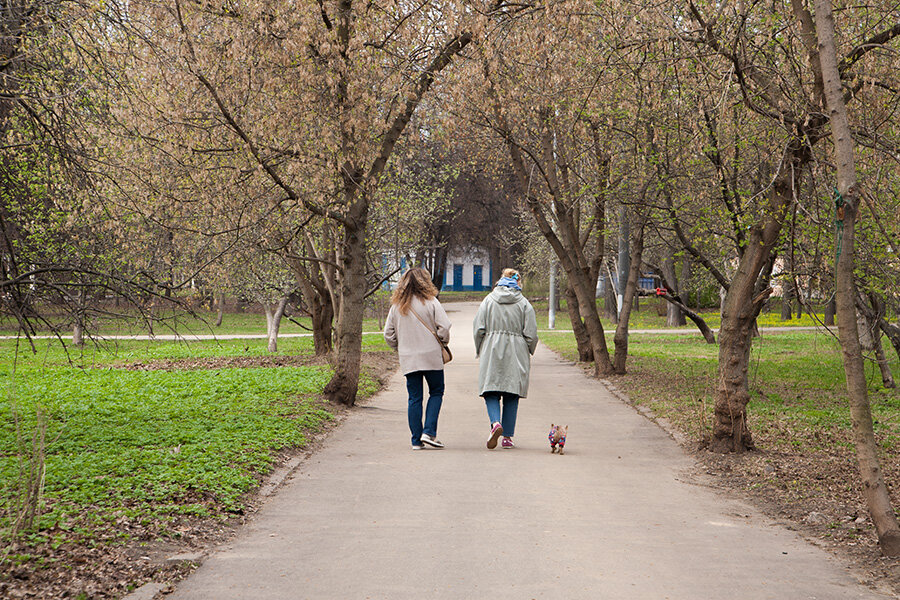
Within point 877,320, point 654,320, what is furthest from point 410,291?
point 654,320

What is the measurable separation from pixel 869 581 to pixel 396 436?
20.8ft

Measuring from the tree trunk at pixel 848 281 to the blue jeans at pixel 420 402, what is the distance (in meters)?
4.61

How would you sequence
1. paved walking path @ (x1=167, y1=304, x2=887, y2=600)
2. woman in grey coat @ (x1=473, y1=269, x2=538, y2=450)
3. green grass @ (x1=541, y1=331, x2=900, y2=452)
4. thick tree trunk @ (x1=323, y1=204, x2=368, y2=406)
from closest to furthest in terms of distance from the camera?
paved walking path @ (x1=167, y1=304, x2=887, y2=600)
woman in grey coat @ (x1=473, y1=269, x2=538, y2=450)
green grass @ (x1=541, y1=331, x2=900, y2=452)
thick tree trunk @ (x1=323, y1=204, x2=368, y2=406)

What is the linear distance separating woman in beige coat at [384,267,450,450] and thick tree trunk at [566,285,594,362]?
11.8 meters

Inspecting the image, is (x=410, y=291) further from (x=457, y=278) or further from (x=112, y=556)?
(x=457, y=278)

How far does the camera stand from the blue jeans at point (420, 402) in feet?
32.2

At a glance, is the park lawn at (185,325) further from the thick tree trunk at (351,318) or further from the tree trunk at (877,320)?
the tree trunk at (877,320)

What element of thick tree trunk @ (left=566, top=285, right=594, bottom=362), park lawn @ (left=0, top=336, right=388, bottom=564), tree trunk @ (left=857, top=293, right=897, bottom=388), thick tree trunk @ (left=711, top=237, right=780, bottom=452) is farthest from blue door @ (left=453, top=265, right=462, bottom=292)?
thick tree trunk @ (left=711, top=237, right=780, bottom=452)

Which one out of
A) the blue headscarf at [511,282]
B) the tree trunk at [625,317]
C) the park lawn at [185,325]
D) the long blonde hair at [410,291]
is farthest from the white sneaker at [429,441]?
the tree trunk at [625,317]

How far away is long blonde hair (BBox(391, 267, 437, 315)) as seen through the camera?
32.5 feet

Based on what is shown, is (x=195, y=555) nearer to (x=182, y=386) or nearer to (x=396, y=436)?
(x=396, y=436)

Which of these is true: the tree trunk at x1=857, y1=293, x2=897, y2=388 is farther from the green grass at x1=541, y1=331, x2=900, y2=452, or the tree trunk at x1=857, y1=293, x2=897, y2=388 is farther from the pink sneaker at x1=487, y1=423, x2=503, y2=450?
the pink sneaker at x1=487, y1=423, x2=503, y2=450

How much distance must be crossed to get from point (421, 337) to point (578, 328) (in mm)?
12993

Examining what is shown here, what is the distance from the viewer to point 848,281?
20.1ft
